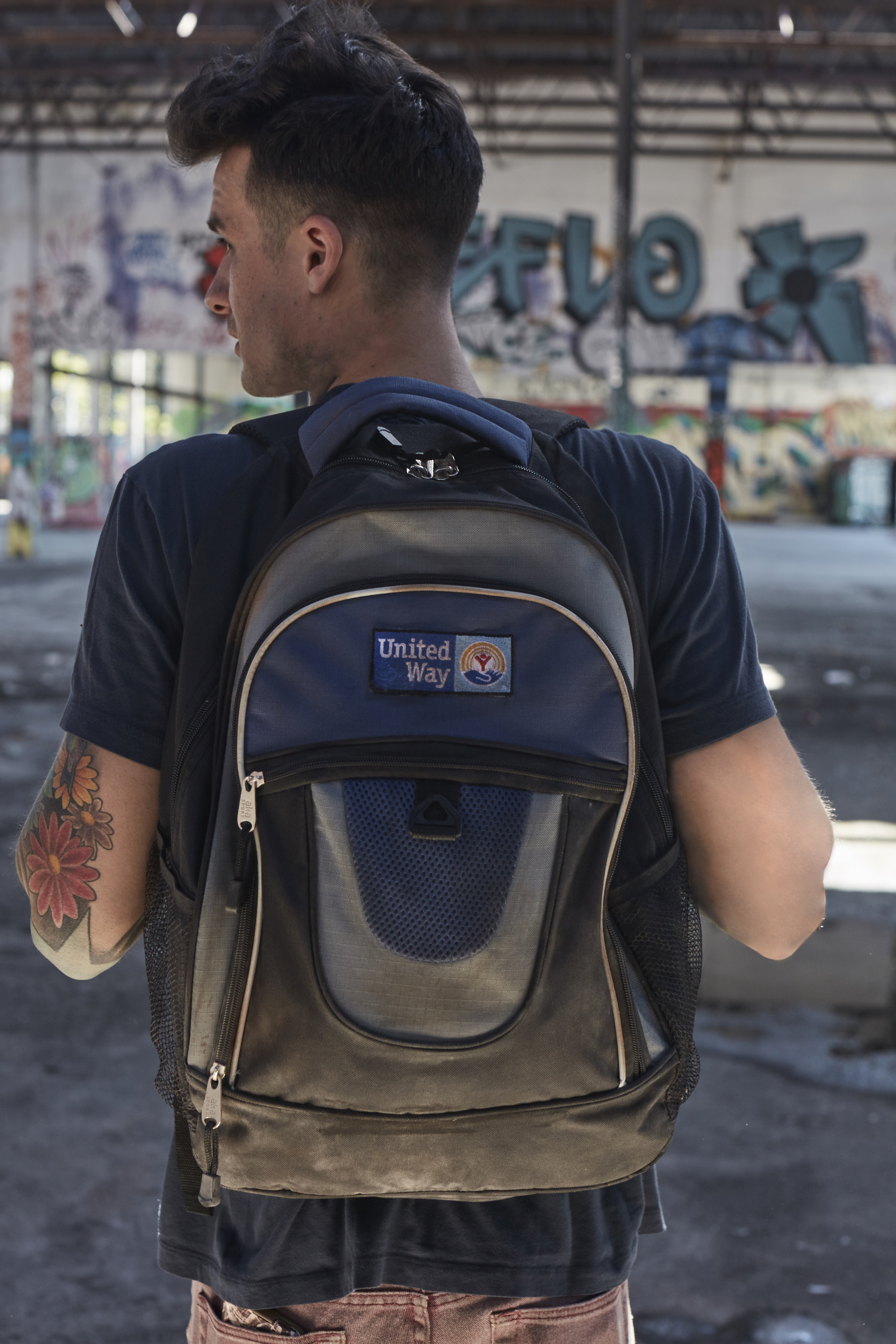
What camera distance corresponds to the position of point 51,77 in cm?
1912

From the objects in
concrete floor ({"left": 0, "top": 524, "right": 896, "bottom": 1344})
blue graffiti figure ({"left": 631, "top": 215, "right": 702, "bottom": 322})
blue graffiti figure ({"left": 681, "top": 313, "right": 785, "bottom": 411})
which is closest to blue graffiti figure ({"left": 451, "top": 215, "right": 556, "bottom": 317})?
blue graffiti figure ({"left": 631, "top": 215, "right": 702, "bottom": 322})

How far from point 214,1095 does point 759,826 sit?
19.6 inches

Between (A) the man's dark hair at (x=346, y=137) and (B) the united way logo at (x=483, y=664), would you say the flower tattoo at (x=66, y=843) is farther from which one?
(A) the man's dark hair at (x=346, y=137)

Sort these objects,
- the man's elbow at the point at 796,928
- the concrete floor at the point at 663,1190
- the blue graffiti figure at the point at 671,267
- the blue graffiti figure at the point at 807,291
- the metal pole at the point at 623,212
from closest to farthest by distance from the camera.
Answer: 1. the man's elbow at the point at 796,928
2. the concrete floor at the point at 663,1190
3. the metal pole at the point at 623,212
4. the blue graffiti figure at the point at 807,291
5. the blue graffiti figure at the point at 671,267

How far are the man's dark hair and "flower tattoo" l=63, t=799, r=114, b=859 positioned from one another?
50 cm

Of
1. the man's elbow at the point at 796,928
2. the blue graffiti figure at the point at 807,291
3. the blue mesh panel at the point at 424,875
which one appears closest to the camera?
the blue mesh panel at the point at 424,875

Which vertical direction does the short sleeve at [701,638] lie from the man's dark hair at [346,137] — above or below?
below

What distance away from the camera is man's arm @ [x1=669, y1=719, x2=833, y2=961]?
1.07m

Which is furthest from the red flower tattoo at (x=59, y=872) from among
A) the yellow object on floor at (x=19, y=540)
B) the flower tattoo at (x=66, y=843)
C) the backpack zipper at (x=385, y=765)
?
the yellow object on floor at (x=19, y=540)

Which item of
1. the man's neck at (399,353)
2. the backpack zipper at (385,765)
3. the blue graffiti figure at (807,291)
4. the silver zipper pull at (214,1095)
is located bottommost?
the silver zipper pull at (214,1095)

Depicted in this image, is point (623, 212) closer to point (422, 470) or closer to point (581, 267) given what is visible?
point (581, 267)

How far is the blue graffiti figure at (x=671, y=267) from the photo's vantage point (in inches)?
782

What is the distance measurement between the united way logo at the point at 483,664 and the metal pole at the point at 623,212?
31.5 ft

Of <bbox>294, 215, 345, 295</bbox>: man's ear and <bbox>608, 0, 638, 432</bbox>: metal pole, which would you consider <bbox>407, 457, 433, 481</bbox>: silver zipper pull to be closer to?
<bbox>294, 215, 345, 295</bbox>: man's ear
